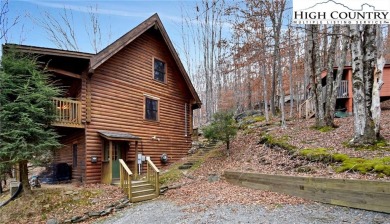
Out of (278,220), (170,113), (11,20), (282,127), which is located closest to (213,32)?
(170,113)

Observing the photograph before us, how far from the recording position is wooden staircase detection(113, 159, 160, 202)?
984 centimetres

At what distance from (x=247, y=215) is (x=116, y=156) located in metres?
8.16

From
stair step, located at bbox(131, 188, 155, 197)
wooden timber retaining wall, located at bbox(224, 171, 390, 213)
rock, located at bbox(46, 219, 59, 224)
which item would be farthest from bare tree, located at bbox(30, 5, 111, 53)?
wooden timber retaining wall, located at bbox(224, 171, 390, 213)

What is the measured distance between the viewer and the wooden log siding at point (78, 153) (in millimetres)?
11641

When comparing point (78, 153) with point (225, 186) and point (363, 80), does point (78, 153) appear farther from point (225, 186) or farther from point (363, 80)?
point (363, 80)

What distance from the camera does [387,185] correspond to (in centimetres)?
A: 569

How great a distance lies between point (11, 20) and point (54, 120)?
28.5ft

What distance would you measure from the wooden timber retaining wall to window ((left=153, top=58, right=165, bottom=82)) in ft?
29.5

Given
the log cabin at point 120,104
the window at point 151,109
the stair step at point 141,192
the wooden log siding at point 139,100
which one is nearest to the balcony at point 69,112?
the log cabin at point 120,104

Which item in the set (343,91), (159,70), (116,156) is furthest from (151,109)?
(343,91)

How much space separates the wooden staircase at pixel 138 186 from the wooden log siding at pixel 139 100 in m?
1.93

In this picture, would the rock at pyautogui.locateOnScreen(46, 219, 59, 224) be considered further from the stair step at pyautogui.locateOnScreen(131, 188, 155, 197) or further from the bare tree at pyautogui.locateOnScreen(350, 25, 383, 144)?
the bare tree at pyautogui.locateOnScreen(350, 25, 383, 144)

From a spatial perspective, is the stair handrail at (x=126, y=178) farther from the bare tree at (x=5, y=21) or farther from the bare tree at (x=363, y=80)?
the bare tree at (x=5, y=21)

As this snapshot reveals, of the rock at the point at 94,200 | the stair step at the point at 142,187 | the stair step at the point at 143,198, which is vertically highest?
the stair step at the point at 142,187
